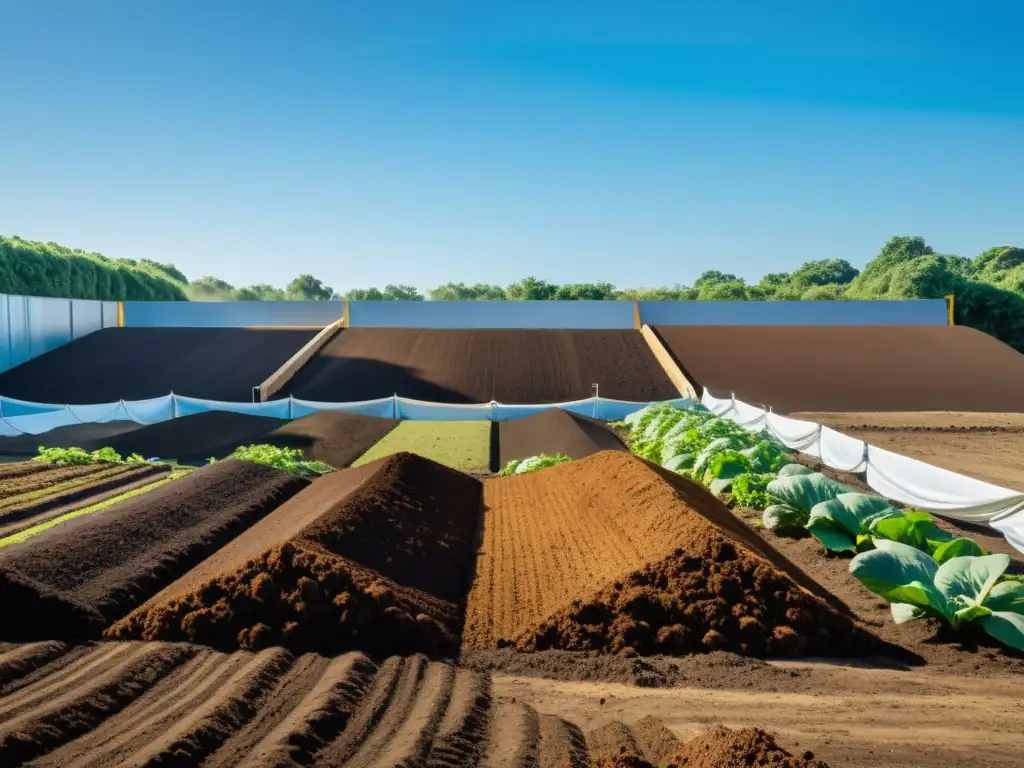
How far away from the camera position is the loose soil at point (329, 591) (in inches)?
189

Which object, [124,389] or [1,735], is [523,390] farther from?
[1,735]

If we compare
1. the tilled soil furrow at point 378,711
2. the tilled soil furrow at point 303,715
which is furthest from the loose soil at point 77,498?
Answer: the tilled soil furrow at point 378,711

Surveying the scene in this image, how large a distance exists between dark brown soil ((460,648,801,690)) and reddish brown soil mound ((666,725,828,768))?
1.21 m

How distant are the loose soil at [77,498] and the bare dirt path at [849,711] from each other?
6149 millimetres

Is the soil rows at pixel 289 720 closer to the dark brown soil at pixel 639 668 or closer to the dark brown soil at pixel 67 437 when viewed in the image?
the dark brown soil at pixel 639 668

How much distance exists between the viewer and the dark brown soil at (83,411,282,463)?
1436 centimetres

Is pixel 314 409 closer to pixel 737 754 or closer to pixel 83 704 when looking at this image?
pixel 83 704

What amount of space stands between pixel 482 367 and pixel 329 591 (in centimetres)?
1793

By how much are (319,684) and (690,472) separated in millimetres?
6670

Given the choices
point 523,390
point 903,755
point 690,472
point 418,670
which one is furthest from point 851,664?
point 523,390

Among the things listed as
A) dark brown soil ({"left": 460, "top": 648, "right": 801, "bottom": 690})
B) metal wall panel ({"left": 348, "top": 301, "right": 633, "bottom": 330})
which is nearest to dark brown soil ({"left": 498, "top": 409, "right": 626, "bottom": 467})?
dark brown soil ({"left": 460, "top": 648, "right": 801, "bottom": 690})

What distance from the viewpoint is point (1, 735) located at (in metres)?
3.39

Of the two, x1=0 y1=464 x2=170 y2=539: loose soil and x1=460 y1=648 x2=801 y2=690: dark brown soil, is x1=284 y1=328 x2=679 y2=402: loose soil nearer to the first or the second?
x1=0 y1=464 x2=170 y2=539: loose soil

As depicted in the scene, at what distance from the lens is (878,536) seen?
20.6 ft
